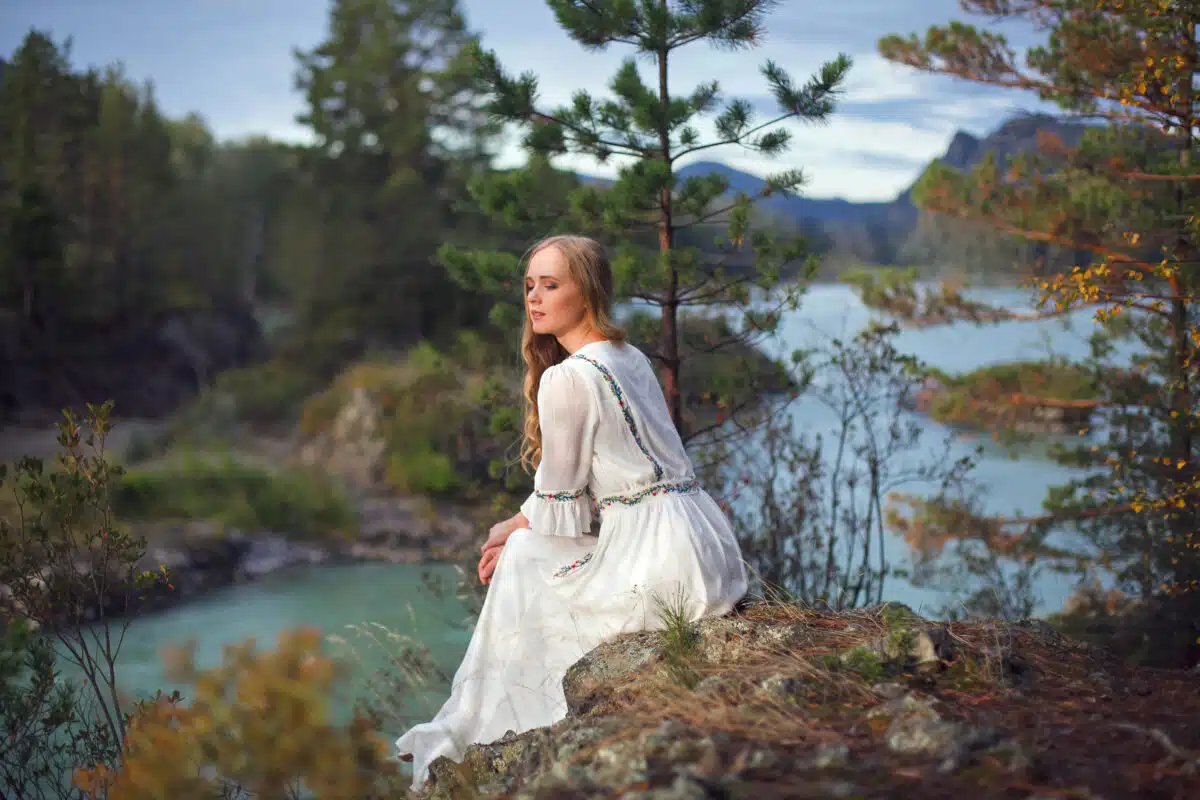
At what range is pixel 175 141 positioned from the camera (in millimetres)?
19422

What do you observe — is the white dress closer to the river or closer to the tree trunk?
the tree trunk

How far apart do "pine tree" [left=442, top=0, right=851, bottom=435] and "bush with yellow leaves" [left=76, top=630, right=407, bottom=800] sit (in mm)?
2614

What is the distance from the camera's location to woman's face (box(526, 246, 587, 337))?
283cm

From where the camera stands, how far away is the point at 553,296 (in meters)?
2.84

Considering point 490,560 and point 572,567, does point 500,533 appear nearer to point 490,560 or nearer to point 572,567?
point 490,560

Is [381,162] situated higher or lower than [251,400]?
higher

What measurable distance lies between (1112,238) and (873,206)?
2515mm

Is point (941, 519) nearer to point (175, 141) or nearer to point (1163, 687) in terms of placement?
point (1163, 687)

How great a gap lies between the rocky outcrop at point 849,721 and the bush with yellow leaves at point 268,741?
0.26 meters

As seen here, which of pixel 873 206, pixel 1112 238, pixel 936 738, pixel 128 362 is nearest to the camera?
A: pixel 936 738

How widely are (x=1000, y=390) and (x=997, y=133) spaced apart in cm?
173

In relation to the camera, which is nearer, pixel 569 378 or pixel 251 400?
pixel 569 378

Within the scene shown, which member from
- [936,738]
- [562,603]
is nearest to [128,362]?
[562,603]

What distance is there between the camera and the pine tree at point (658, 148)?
14.3 feet
